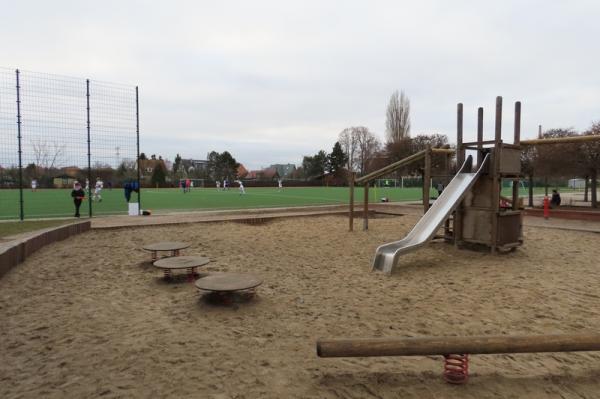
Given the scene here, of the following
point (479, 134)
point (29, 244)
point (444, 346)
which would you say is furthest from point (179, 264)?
point (479, 134)

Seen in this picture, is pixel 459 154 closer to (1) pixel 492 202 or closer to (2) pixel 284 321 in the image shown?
(1) pixel 492 202

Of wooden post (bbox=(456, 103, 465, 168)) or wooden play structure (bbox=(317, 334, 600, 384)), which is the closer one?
wooden play structure (bbox=(317, 334, 600, 384))

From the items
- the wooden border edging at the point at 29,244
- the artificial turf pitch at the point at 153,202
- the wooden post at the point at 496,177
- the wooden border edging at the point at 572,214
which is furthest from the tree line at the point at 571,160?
the wooden border edging at the point at 29,244

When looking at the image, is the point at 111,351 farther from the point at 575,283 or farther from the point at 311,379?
the point at 575,283

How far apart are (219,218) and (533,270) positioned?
33.3 feet

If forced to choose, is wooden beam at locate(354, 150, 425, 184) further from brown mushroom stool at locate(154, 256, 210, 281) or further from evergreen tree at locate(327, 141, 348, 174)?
evergreen tree at locate(327, 141, 348, 174)

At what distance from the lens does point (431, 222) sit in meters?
8.15

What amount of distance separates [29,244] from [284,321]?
20.6ft

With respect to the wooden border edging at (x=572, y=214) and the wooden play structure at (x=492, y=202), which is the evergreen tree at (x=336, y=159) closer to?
the wooden border edging at (x=572, y=214)

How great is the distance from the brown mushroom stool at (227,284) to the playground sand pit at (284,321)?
273 millimetres

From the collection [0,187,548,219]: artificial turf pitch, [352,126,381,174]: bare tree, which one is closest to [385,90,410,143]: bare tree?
[352,126,381,174]: bare tree

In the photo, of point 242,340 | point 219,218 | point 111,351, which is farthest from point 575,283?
point 219,218

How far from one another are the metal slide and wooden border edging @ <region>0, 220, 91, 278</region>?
249 inches

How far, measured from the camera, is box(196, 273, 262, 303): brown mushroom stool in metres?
5.00
